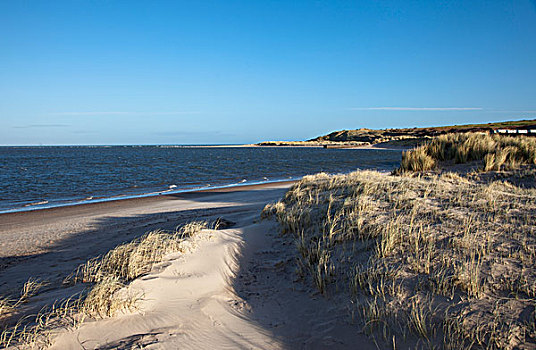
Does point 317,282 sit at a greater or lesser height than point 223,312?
greater

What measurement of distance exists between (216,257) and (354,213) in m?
2.72

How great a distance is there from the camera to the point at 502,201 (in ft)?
20.4

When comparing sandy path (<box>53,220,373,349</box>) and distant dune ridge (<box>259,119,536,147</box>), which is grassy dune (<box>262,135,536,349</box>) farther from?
distant dune ridge (<box>259,119,536,147</box>)

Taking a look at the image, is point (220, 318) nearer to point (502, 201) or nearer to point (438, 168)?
point (502, 201)

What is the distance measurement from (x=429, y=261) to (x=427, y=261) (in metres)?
0.09

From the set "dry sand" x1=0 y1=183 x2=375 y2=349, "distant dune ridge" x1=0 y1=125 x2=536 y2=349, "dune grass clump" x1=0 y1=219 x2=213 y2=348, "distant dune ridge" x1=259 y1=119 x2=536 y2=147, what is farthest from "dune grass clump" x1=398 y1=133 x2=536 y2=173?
"distant dune ridge" x1=259 y1=119 x2=536 y2=147

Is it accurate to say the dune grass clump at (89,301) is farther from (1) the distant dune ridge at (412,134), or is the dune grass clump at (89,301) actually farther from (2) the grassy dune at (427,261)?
(1) the distant dune ridge at (412,134)

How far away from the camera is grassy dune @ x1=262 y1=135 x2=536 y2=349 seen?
312 cm

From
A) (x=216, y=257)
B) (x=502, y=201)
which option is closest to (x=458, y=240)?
(x=502, y=201)

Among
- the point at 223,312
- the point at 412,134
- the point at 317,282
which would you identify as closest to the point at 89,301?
the point at 223,312

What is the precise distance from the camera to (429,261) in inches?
164

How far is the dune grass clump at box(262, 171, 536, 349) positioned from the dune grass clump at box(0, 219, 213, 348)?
2.45 metres

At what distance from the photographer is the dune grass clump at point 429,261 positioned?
123 inches

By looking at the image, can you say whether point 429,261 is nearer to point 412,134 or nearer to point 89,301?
point 89,301
